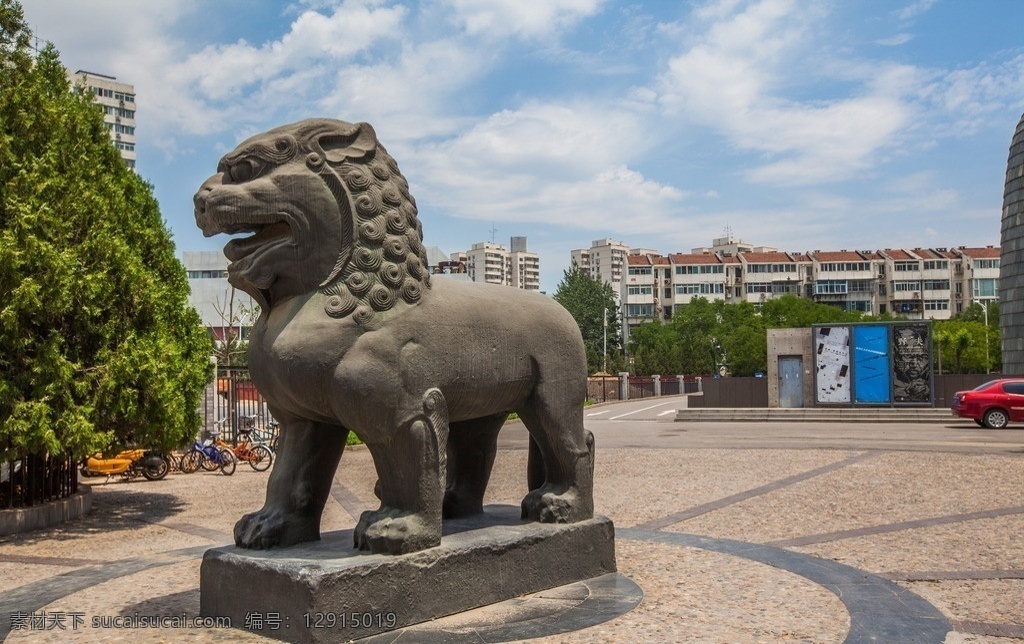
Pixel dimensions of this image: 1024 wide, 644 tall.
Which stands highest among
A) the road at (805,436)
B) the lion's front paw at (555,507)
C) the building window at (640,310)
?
the building window at (640,310)

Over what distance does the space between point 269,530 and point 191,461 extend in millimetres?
11238

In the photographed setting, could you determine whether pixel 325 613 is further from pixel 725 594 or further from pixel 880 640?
pixel 880 640

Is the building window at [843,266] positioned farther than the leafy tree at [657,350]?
Yes

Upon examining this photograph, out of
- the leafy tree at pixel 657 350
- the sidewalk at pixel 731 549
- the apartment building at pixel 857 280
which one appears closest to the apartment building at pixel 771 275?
the apartment building at pixel 857 280

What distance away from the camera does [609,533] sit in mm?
5793

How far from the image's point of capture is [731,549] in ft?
21.9

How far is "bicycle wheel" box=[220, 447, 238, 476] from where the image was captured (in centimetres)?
1455

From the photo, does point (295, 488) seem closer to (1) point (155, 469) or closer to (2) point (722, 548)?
(2) point (722, 548)

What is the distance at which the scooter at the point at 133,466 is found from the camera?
→ 1402cm

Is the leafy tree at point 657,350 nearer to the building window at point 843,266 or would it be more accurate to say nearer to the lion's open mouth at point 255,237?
the building window at point 843,266

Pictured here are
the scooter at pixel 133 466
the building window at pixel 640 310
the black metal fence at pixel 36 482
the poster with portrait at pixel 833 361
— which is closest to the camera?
the black metal fence at pixel 36 482

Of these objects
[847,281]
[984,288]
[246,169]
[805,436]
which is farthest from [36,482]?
[984,288]

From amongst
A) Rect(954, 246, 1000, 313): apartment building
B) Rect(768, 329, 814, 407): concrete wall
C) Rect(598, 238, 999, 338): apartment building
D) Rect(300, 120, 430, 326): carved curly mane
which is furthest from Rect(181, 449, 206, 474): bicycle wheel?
Rect(954, 246, 1000, 313): apartment building

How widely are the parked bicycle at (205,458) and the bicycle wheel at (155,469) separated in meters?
0.76
